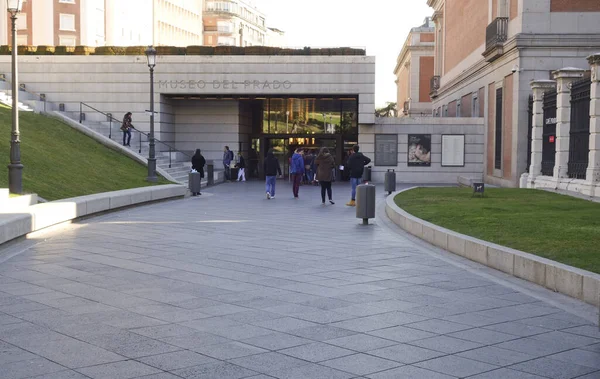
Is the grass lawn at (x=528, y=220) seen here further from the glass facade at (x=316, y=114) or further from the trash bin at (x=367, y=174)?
the glass facade at (x=316, y=114)

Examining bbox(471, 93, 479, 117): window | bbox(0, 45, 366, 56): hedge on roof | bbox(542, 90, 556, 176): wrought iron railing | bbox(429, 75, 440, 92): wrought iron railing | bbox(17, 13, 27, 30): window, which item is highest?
bbox(17, 13, 27, 30): window

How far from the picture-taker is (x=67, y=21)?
74.3 meters

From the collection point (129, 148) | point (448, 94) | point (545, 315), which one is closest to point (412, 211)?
point (545, 315)

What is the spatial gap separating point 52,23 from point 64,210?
61803mm

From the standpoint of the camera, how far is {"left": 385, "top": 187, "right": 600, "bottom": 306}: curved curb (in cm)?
832

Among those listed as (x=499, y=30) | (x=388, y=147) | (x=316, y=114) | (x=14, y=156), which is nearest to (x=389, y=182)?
(x=499, y=30)

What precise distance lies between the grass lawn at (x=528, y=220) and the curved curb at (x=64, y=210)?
6972mm

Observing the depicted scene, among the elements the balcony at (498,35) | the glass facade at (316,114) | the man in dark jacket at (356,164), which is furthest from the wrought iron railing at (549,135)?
the glass facade at (316,114)

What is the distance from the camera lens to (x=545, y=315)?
7.66m

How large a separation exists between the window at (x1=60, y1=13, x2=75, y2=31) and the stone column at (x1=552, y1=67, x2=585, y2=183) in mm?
59865

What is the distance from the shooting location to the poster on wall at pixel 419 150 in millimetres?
38719

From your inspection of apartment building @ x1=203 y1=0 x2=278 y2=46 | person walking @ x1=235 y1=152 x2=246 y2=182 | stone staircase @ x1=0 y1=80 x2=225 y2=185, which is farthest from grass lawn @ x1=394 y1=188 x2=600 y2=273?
apartment building @ x1=203 y1=0 x2=278 y2=46

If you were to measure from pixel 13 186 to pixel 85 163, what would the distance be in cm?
981

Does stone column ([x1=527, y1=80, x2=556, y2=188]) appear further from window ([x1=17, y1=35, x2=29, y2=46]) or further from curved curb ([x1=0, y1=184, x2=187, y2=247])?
window ([x1=17, y1=35, x2=29, y2=46])
